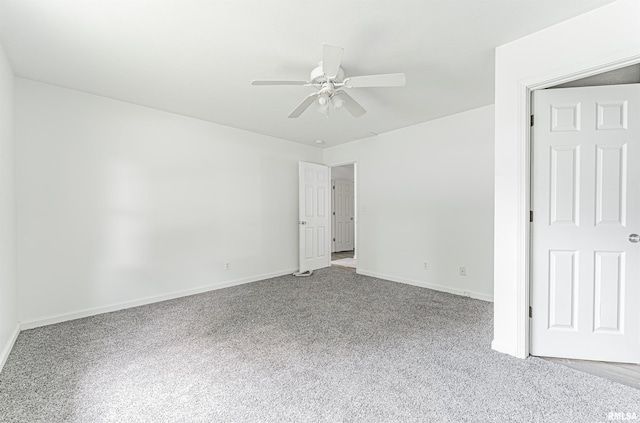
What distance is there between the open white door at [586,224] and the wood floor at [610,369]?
1.7 inches

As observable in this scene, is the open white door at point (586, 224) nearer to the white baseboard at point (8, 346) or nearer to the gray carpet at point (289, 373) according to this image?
the gray carpet at point (289, 373)

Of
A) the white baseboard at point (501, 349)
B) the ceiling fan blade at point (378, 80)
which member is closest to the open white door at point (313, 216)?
the ceiling fan blade at point (378, 80)

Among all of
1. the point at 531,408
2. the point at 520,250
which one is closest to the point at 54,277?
the point at 531,408

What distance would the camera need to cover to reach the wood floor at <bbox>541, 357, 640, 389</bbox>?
1775 mm

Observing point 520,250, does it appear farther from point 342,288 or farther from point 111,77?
point 111,77

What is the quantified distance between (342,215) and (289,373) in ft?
19.0

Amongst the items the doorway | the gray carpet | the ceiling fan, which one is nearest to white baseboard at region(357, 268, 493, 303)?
the gray carpet

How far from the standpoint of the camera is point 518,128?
208cm

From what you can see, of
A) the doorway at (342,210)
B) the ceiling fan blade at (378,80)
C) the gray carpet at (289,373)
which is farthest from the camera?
the doorway at (342,210)

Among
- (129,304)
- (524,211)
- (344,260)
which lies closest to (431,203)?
(524,211)

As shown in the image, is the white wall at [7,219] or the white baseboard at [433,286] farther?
the white baseboard at [433,286]

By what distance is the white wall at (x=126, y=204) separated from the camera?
2.74m

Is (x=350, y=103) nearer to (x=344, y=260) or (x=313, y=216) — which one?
(x=313, y=216)

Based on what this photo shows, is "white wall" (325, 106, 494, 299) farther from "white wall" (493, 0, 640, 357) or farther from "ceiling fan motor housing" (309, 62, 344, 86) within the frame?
"ceiling fan motor housing" (309, 62, 344, 86)
